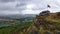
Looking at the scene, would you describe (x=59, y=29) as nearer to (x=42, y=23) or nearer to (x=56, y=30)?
(x=56, y=30)

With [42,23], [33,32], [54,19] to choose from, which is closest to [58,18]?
[54,19]

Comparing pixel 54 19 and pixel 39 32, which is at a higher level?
pixel 54 19

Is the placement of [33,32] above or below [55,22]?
below

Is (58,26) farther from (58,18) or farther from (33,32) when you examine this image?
(33,32)

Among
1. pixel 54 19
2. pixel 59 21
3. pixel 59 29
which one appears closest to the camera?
pixel 59 29

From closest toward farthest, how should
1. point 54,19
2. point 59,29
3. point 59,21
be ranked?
point 59,29 → point 59,21 → point 54,19

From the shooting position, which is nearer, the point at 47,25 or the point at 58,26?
the point at 58,26

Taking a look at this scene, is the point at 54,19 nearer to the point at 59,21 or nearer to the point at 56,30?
the point at 59,21

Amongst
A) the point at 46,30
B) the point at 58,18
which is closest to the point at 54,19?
the point at 58,18
